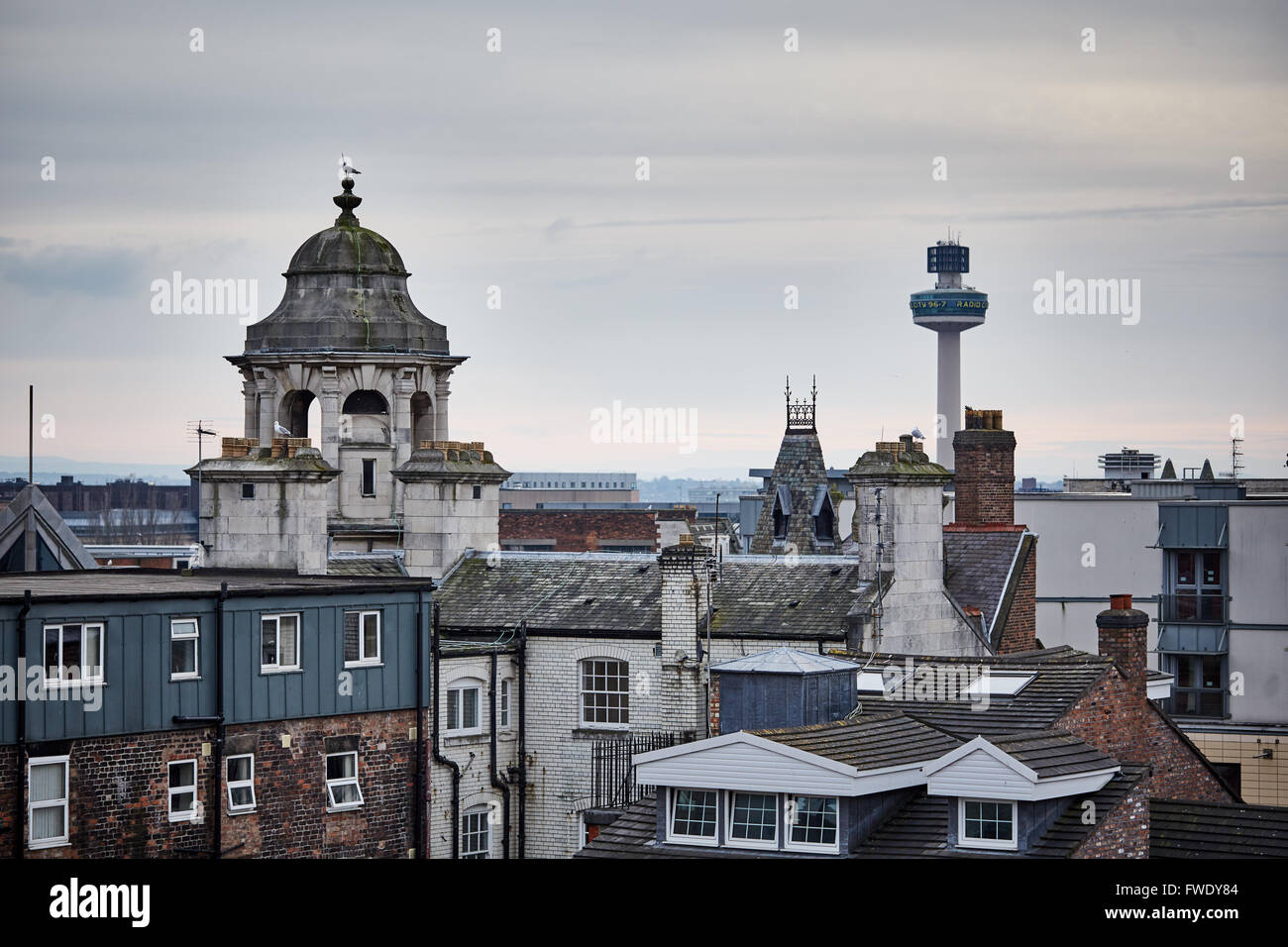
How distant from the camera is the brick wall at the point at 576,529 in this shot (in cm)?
12206

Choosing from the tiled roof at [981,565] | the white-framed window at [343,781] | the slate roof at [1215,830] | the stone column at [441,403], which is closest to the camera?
the slate roof at [1215,830]

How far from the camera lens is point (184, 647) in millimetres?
34469

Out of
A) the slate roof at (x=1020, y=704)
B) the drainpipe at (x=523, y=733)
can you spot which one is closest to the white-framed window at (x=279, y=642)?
the slate roof at (x=1020, y=704)

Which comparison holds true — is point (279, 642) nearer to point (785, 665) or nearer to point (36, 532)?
point (785, 665)

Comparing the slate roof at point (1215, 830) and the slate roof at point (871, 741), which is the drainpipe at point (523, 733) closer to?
the slate roof at point (871, 741)

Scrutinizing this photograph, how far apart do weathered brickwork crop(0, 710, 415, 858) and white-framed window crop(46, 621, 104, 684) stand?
1.14 m

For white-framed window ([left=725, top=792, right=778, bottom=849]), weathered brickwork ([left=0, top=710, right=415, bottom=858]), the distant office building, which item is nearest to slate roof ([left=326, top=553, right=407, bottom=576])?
weathered brickwork ([left=0, top=710, right=415, bottom=858])

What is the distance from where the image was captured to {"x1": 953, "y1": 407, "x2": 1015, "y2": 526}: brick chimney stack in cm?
5656

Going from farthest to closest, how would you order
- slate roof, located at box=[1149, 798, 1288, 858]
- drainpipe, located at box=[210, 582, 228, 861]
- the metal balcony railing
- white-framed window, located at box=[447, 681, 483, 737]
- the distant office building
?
the distant office building
the metal balcony railing
white-framed window, located at box=[447, 681, 483, 737]
drainpipe, located at box=[210, 582, 228, 861]
slate roof, located at box=[1149, 798, 1288, 858]

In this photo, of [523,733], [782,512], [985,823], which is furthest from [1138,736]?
[782,512]

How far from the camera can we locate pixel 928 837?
1075 inches

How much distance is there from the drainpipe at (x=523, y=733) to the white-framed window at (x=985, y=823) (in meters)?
21.6

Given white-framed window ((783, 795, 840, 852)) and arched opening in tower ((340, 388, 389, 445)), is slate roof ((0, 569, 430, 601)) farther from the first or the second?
arched opening in tower ((340, 388, 389, 445))
